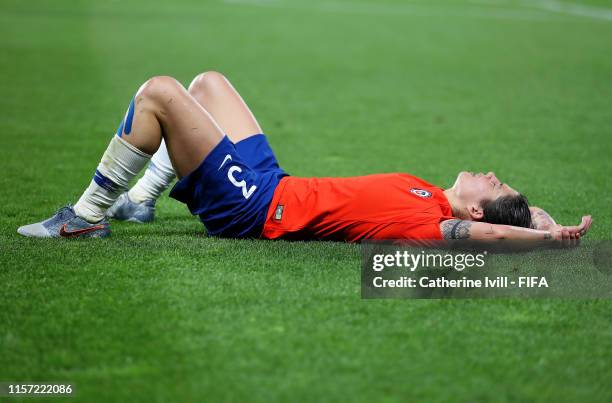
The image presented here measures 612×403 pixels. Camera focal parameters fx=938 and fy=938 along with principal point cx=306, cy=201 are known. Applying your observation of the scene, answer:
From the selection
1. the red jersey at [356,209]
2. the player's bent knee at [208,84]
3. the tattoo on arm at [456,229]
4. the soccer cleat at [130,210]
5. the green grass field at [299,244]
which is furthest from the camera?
the player's bent knee at [208,84]

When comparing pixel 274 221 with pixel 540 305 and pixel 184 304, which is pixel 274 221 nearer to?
pixel 184 304

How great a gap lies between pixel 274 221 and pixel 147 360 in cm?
174

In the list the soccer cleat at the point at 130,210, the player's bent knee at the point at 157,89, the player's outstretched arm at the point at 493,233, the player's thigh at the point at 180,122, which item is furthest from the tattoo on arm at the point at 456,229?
the soccer cleat at the point at 130,210

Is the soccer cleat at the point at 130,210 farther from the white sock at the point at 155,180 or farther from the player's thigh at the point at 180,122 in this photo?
the player's thigh at the point at 180,122

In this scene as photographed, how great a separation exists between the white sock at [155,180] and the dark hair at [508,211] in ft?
6.67

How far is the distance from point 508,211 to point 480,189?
0.67ft

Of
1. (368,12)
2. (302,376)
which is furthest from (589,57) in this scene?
(302,376)

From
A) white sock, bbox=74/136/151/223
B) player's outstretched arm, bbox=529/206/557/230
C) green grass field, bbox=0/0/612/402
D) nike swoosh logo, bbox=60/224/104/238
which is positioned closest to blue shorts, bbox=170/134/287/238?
green grass field, bbox=0/0/612/402

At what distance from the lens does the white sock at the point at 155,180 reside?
6.00 m

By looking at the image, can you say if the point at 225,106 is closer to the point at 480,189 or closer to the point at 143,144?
the point at 143,144

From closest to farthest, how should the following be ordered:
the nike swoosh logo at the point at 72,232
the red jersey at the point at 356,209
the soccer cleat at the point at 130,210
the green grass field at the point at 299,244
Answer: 1. the green grass field at the point at 299,244
2. the red jersey at the point at 356,209
3. the nike swoosh logo at the point at 72,232
4. the soccer cleat at the point at 130,210

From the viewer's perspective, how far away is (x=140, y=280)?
4727 mm

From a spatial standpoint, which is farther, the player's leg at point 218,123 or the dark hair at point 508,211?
the player's leg at point 218,123

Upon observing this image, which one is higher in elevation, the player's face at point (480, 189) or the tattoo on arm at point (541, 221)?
the player's face at point (480, 189)
